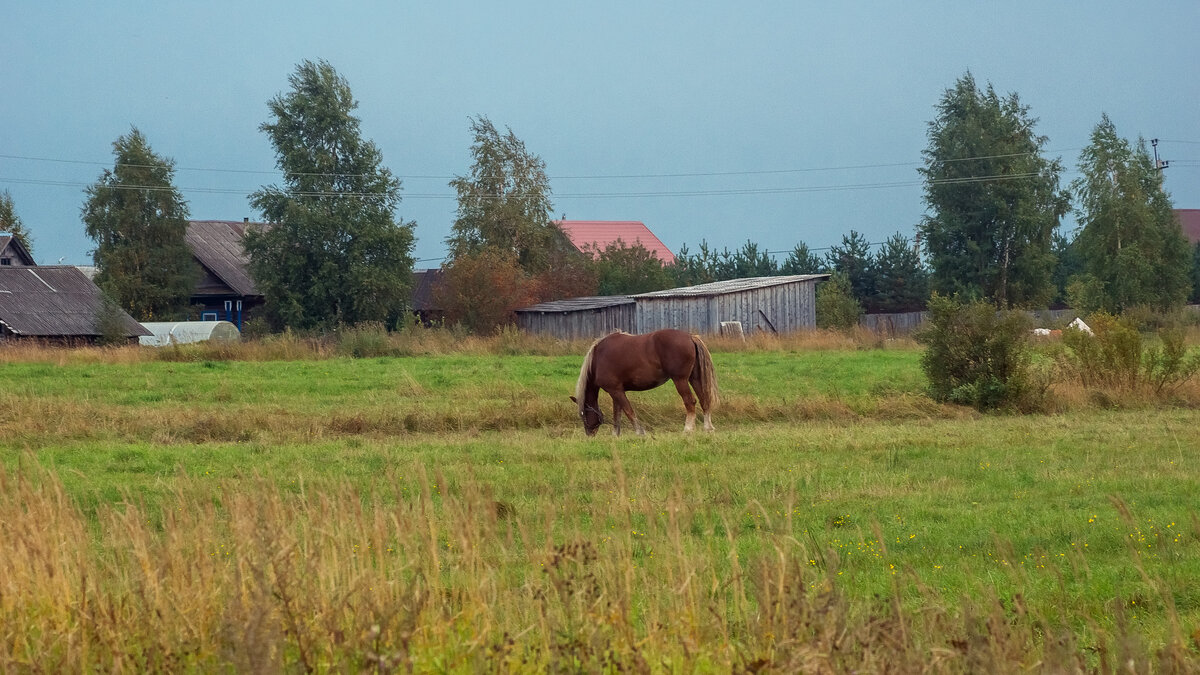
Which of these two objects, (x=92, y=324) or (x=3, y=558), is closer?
(x=3, y=558)

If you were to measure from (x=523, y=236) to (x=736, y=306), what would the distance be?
62.6 feet

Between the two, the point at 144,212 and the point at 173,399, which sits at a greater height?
the point at 144,212

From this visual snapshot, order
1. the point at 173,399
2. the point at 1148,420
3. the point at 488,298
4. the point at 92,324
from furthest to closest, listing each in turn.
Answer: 1. the point at 488,298
2. the point at 92,324
3. the point at 173,399
4. the point at 1148,420

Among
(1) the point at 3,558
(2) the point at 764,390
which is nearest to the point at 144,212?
(2) the point at 764,390

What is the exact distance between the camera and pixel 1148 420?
49.2ft

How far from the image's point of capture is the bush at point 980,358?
56.3ft

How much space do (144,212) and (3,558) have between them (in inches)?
2145

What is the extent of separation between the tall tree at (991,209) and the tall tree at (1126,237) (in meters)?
1.84

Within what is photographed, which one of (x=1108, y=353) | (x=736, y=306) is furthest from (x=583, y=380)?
(x=736, y=306)

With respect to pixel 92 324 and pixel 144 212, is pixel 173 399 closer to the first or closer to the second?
pixel 92 324

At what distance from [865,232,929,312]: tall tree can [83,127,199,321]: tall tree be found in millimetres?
34104

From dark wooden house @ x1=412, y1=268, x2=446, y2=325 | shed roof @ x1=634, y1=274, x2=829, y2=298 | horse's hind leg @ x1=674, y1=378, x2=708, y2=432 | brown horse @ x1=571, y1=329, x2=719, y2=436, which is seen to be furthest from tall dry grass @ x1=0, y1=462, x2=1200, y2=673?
dark wooden house @ x1=412, y1=268, x2=446, y2=325

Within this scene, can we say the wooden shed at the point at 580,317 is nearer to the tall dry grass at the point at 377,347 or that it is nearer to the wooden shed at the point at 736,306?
the wooden shed at the point at 736,306

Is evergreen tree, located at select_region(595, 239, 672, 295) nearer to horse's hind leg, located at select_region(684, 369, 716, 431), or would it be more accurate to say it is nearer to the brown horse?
the brown horse
